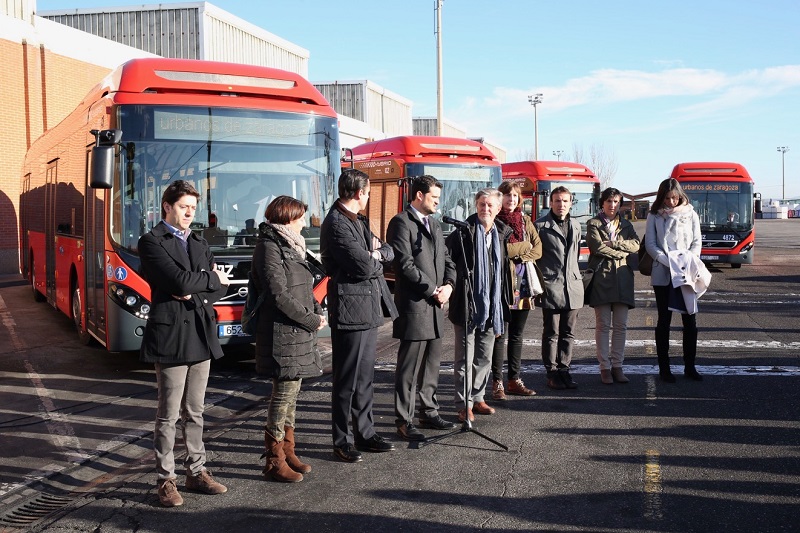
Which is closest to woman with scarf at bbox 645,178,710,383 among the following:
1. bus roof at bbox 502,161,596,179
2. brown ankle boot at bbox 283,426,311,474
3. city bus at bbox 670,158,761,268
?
brown ankle boot at bbox 283,426,311,474

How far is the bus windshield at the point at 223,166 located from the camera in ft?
28.0

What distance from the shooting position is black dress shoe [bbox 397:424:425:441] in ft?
21.1

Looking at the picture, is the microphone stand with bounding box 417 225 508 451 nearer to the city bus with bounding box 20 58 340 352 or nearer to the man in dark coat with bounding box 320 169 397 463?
the man in dark coat with bounding box 320 169 397 463

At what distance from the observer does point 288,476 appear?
5.45m

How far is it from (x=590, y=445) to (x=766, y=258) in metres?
26.2

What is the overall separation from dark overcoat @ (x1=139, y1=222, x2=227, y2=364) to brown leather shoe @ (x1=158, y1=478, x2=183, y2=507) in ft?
2.43

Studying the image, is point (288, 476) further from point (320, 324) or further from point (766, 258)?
point (766, 258)

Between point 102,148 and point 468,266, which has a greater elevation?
point 102,148

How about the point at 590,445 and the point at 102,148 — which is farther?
the point at 102,148

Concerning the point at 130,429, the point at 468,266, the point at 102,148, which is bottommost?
the point at 130,429

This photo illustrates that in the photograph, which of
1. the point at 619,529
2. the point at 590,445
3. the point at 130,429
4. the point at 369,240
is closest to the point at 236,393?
the point at 130,429

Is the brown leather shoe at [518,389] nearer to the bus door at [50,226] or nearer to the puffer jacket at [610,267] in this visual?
the puffer jacket at [610,267]

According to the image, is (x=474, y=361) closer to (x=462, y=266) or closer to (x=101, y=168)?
(x=462, y=266)

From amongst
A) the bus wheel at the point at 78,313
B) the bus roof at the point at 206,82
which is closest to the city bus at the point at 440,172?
the bus roof at the point at 206,82
